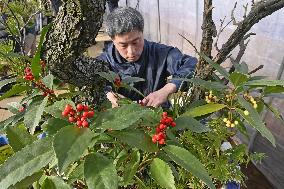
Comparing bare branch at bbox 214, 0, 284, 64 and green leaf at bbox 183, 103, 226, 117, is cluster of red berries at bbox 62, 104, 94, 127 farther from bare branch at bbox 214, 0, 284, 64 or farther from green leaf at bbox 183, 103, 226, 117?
bare branch at bbox 214, 0, 284, 64

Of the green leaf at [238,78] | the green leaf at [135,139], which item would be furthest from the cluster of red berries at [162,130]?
the green leaf at [238,78]

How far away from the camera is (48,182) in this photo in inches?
20.0

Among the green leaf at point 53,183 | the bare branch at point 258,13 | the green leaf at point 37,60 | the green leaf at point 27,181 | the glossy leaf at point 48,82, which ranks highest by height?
the bare branch at point 258,13

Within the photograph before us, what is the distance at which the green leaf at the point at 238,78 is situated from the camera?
56cm

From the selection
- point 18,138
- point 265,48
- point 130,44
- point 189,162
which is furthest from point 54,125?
point 265,48

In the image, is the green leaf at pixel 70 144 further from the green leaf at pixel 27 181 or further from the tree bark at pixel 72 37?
the tree bark at pixel 72 37

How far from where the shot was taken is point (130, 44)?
1324 mm

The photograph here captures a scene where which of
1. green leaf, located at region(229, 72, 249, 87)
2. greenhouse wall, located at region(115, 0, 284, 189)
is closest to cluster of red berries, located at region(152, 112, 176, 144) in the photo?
Result: green leaf, located at region(229, 72, 249, 87)

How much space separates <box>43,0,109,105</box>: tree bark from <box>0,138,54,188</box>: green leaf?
27 cm

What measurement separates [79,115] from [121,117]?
0.08 meters

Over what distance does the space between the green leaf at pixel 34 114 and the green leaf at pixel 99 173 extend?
152 mm

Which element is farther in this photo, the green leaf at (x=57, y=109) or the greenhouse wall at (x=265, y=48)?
the greenhouse wall at (x=265, y=48)

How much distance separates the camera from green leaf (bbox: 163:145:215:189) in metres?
0.45

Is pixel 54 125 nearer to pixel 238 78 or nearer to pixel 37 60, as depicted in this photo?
pixel 37 60
